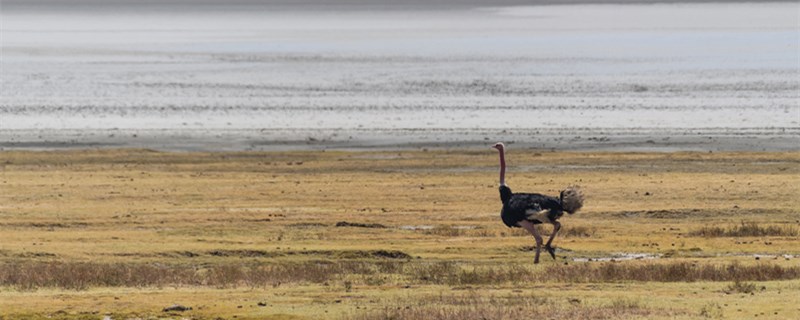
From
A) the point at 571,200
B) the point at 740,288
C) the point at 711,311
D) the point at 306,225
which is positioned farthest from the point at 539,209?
the point at 306,225

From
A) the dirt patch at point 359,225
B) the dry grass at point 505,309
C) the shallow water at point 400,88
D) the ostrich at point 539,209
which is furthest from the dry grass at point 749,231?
the shallow water at point 400,88

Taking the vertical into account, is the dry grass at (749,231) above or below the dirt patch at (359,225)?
below

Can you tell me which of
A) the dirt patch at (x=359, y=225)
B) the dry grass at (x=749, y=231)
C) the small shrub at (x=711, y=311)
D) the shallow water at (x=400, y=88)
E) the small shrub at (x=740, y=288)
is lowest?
the small shrub at (x=711, y=311)

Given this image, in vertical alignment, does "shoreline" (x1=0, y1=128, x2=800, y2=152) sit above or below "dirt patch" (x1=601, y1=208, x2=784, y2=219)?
above

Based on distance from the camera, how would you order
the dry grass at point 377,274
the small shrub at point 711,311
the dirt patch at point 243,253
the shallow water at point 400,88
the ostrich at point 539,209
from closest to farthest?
the small shrub at point 711,311 → the dry grass at point 377,274 → the ostrich at point 539,209 → the dirt patch at point 243,253 → the shallow water at point 400,88

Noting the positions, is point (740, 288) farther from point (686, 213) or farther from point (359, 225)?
point (686, 213)

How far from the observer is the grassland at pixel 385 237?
20938 mm

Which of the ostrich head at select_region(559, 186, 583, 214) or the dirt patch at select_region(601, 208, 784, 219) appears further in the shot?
the dirt patch at select_region(601, 208, 784, 219)

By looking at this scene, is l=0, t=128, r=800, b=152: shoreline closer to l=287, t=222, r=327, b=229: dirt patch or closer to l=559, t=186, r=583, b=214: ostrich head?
l=287, t=222, r=327, b=229: dirt patch

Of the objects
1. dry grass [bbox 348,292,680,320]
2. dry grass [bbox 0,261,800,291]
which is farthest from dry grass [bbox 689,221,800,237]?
dry grass [bbox 348,292,680,320]

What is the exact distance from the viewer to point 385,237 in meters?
31.4

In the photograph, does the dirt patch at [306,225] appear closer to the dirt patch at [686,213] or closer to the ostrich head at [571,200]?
the dirt patch at [686,213]

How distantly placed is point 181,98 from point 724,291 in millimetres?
54231

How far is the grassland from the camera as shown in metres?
20.9
